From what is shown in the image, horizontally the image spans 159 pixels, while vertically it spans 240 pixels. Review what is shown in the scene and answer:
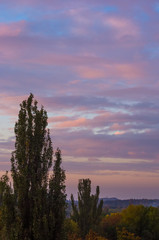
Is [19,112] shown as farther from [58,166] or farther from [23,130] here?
[58,166]

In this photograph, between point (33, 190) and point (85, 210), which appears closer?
point (33, 190)

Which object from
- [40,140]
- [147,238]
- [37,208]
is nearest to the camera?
[37,208]

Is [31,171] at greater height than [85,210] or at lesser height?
greater

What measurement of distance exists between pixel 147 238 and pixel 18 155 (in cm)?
3951

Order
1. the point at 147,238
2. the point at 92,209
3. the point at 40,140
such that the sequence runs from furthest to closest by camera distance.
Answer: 1. the point at 147,238
2. the point at 92,209
3. the point at 40,140

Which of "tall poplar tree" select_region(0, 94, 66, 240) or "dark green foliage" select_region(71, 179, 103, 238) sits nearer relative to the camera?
"tall poplar tree" select_region(0, 94, 66, 240)

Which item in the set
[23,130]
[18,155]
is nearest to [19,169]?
[18,155]

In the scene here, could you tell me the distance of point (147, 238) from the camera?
174 ft

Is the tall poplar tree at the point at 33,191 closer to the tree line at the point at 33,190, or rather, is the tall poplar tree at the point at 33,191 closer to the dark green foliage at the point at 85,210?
the tree line at the point at 33,190

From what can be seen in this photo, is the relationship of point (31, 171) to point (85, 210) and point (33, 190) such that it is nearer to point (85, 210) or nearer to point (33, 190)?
point (33, 190)

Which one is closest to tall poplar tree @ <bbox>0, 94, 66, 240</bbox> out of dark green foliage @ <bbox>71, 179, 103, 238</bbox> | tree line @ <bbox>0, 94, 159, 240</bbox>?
tree line @ <bbox>0, 94, 159, 240</bbox>

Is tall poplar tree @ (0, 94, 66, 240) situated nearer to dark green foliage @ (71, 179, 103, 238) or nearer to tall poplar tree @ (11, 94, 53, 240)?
tall poplar tree @ (11, 94, 53, 240)

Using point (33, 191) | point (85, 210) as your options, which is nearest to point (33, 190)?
point (33, 191)

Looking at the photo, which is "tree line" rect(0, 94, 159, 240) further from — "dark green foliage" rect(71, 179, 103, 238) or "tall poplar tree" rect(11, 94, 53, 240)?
"dark green foliage" rect(71, 179, 103, 238)
